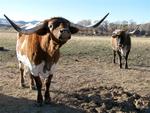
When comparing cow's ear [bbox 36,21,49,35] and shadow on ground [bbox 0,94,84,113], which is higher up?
cow's ear [bbox 36,21,49,35]

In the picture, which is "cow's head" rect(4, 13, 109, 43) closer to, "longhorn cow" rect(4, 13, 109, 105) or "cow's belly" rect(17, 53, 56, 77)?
"longhorn cow" rect(4, 13, 109, 105)

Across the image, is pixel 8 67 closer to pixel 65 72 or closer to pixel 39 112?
pixel 65 72

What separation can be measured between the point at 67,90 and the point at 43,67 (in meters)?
2.44

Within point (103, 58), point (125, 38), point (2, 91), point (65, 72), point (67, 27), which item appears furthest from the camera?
point (103, 58)

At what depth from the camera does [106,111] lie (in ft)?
33.2

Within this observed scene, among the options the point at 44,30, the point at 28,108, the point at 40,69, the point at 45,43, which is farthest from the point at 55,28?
the point at 28,108

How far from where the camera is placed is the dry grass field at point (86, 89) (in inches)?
408

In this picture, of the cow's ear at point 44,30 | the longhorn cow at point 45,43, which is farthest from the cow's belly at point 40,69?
the cow's ear at point 44,30

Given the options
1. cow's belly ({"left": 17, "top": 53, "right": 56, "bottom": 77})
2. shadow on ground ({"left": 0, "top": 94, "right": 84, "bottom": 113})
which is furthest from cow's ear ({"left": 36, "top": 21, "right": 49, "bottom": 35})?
shadow on ground ({"left": 0, "top": 94, "right": 84, "bottom": 113})

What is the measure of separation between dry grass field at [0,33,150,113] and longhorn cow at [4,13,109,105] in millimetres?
654

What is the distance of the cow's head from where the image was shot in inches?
354

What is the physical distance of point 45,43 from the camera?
33.0ft

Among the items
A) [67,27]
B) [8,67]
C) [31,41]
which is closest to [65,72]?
[8,67]

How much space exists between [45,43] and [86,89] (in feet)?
9.49
